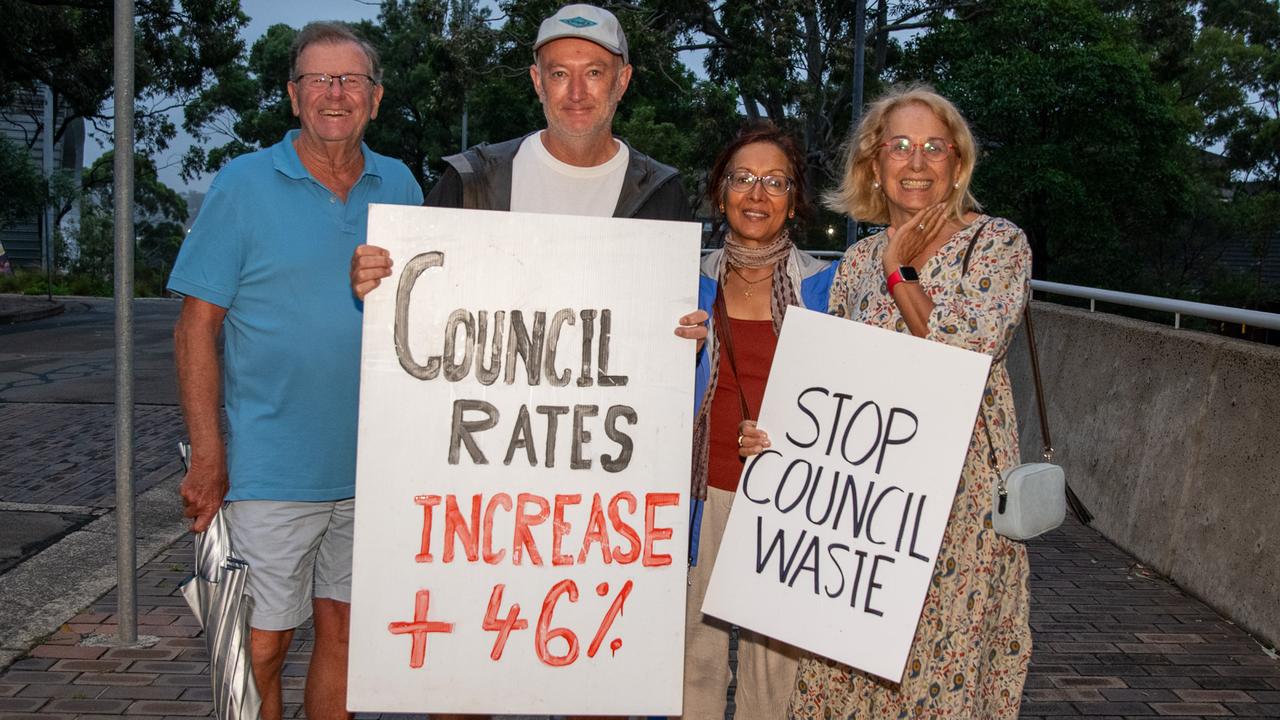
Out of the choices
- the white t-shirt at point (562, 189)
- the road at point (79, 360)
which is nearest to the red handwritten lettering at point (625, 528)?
the white t-shirt at point (562, 189)

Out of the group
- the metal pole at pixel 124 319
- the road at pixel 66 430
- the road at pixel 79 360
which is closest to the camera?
the metal pole at pixel 124 319

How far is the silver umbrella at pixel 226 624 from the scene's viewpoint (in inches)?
135

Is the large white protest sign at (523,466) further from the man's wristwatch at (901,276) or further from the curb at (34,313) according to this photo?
the curb at (34,313)

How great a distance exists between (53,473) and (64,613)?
10.1 feet

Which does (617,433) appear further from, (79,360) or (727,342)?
(79,360)

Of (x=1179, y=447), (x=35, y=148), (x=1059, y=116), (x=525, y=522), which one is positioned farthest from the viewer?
(x=35, y=148)

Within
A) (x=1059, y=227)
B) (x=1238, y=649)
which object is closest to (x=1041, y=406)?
(x=1238, y=649)

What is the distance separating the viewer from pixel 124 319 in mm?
5016

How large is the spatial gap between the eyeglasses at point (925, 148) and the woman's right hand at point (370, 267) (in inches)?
52.0

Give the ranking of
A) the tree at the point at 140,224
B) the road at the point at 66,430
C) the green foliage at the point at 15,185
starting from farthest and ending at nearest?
the tree at the point at 140,224
the green foliage at the point at 15,185
the road at the point at 66,430

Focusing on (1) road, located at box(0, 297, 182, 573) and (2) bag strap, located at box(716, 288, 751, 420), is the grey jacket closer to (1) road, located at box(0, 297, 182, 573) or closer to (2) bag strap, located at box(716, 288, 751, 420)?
(2) bag strap, located at box(716, 288, 751, 420)

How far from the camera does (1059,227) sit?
31.5 metres

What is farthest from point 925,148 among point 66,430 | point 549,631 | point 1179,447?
point 66,430

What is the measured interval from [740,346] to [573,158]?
0.70m
